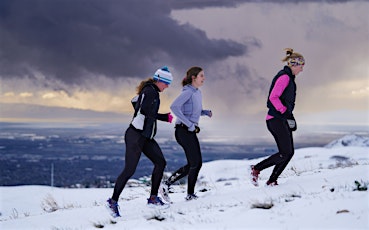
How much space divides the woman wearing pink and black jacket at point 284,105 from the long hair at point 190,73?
128 centimetres

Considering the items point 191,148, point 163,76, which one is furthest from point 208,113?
point 163,76

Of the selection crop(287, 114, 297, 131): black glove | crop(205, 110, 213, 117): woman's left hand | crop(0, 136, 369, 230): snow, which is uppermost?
crop(205, 110, 213, 117): woman's left hand

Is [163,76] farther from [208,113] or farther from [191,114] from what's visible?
[208,113]

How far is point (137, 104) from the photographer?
23.5ft

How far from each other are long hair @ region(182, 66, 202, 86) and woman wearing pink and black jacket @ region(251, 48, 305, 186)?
1.28 metres

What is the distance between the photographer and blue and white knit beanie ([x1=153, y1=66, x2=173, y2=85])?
7.33 m

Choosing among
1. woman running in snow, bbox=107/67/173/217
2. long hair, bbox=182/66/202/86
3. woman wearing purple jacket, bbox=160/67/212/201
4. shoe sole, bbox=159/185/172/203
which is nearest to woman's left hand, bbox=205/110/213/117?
woman wearing purple jacket, bbox=160/67/212/201

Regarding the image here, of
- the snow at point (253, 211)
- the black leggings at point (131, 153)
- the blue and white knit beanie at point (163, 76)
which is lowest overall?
the snow at point (253, 211)

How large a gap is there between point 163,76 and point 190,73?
0.54 meters

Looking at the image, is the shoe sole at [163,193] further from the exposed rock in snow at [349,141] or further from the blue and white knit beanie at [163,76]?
the exposed rock in snow at [349,141]

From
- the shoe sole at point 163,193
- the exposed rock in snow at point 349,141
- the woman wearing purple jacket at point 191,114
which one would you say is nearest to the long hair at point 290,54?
the woman wearing purple jacket at point 191,114

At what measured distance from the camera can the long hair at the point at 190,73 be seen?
7619 mm

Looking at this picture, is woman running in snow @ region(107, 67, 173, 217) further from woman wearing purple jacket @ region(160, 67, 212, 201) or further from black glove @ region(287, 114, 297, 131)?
black glove @ region(287, 114, 297, 131)

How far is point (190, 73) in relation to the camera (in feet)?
25.1
